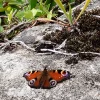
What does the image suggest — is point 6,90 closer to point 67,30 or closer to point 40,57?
point 40,57

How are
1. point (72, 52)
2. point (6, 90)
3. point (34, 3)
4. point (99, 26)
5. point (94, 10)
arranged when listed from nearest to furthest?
point (6, 90)
point (72, 52)
point (99, 26)
point (94, 10)
point (34, 3)

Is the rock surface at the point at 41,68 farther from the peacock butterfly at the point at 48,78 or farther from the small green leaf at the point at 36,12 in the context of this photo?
the small green leaf at the point at 36,12

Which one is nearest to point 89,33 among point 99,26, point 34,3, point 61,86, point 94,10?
point 99,26

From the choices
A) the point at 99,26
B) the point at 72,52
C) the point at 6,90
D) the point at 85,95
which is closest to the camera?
the point at 85,95

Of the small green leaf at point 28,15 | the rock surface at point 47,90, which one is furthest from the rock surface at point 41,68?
the small green leaf at point 28,15

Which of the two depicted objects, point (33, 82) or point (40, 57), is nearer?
point (33, 82)

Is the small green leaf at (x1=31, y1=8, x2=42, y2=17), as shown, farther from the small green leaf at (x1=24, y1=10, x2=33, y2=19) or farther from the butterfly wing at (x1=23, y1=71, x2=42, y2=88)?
the butterfly wing at (x1=23, y1=71, x2=42, y2=88)
